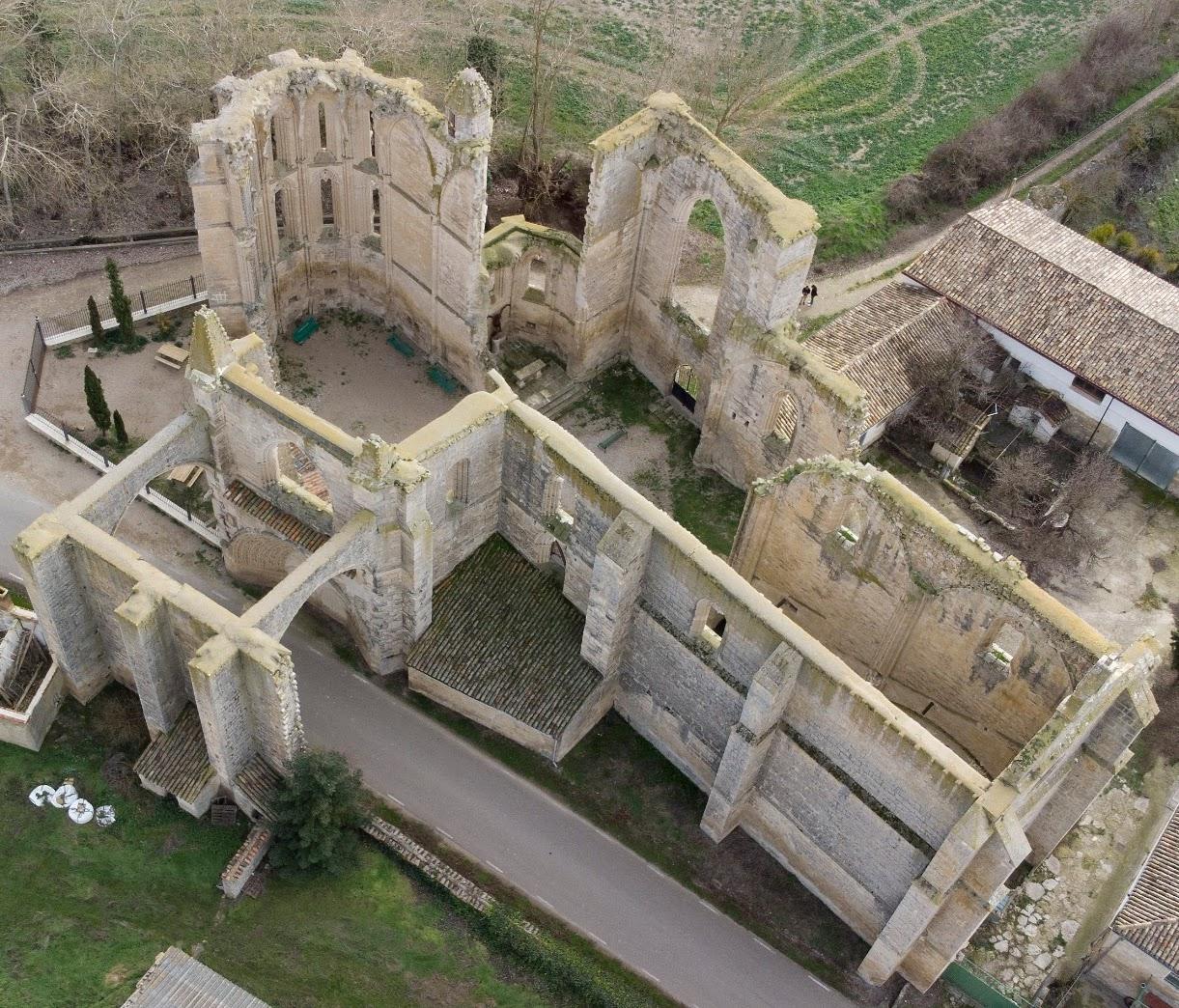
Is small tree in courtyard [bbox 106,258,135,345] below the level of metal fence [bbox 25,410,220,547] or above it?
above

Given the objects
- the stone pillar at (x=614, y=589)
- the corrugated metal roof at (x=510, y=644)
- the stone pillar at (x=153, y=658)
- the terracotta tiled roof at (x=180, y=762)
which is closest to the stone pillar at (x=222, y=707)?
the terracotta tiled roof at (x=180, y=762)

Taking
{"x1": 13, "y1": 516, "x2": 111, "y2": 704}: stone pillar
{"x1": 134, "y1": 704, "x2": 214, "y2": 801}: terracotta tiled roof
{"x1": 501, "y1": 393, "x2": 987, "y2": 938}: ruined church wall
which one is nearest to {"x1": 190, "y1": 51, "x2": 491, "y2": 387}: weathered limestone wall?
{"x1": 501, "y1": 393, "x2": 987, "y2": 938}: ruined church wall

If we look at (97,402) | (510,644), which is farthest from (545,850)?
(97,402)

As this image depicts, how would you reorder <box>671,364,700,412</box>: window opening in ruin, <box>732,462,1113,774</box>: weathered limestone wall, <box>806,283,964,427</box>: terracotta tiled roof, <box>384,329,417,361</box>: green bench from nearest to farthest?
<box>732,462,1113,774</box>: weathered limestone wall < <box>671,364,700,412</box>: window opening in ruin < <box>806,283,964,427</box>: terracotta tiled roof < <box>384,329,417,361</box>: green bench

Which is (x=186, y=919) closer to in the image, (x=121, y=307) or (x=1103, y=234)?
(x=121, y=307)

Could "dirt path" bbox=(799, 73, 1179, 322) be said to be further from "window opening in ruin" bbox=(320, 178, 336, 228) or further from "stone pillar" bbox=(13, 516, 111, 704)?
"stone pillar" bbox=(13, 516, 111, 704)

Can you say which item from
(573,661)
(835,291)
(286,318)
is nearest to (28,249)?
(286,318)
